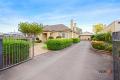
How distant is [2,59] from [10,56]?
110 centimetres

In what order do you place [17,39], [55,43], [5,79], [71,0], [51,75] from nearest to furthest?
[5,79]
[51,75]
[17,39]
[71,0]
[55,43]

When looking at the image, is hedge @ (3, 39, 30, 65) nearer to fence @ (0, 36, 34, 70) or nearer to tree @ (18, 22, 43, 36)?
fence @ (0, 36, 34, 70)

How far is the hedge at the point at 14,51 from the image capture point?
415 inches

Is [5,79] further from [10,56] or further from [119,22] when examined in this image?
[119,22]

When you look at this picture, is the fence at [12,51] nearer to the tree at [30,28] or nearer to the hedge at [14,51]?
the hedge at [14,51]

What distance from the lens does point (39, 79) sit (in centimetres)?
807

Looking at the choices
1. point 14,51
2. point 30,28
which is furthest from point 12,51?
point 30,28

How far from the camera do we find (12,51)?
36.3 feet

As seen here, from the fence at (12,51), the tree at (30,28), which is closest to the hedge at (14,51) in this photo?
the fence at (12,51)

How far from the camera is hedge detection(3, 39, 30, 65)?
1053cm

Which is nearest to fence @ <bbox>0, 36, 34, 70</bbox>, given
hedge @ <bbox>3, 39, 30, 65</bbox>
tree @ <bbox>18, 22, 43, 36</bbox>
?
hedge @ <bbox>3, 39, 30, 65</bbox>

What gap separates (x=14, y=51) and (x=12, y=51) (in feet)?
0.75

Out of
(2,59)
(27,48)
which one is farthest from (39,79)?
(27,48)

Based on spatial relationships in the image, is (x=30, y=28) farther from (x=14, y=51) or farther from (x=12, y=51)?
(x=12, y=51)
